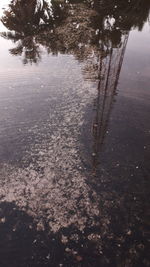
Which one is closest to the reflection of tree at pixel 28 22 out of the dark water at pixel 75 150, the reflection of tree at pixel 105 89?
the dark water at pixel 75 150

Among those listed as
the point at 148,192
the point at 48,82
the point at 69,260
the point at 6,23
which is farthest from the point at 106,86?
the point at 6,23

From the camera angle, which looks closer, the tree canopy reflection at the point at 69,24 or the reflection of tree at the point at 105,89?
the reflection of tree at the point at 105,89

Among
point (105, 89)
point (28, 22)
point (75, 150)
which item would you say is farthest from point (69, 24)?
point (75, 150)

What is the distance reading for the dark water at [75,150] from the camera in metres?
3.21

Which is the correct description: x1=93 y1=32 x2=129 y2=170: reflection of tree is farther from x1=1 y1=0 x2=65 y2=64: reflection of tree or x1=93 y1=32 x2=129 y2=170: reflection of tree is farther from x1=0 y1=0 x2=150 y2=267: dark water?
x1=1 y1=0 x2=65 y2=64: reflection of tree

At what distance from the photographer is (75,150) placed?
466 cm

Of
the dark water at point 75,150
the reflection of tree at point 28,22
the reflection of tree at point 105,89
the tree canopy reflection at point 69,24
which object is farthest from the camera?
the reflection of tree at point 28,22

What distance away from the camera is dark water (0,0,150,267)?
321 cm

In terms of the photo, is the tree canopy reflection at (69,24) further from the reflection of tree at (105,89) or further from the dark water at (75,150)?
the reflection of tree at (105,89)

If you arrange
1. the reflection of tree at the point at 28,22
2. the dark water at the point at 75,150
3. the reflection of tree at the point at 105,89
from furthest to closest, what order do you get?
the reflection of tree at the point at 28,22, the reflection of tree at the point at 105,89, the dark water at the point at 75,150

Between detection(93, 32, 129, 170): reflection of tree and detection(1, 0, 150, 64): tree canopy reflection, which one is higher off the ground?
detection(1, 0, 150, 64): tree canopy reflection

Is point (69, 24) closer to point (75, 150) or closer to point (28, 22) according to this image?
point (28, 22)

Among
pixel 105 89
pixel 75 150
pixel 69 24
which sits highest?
pixel 69 24

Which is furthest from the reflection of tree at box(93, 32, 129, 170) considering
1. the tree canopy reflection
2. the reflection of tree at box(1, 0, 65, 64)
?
the reflection of tree at box(1, 0, 65, 64)
